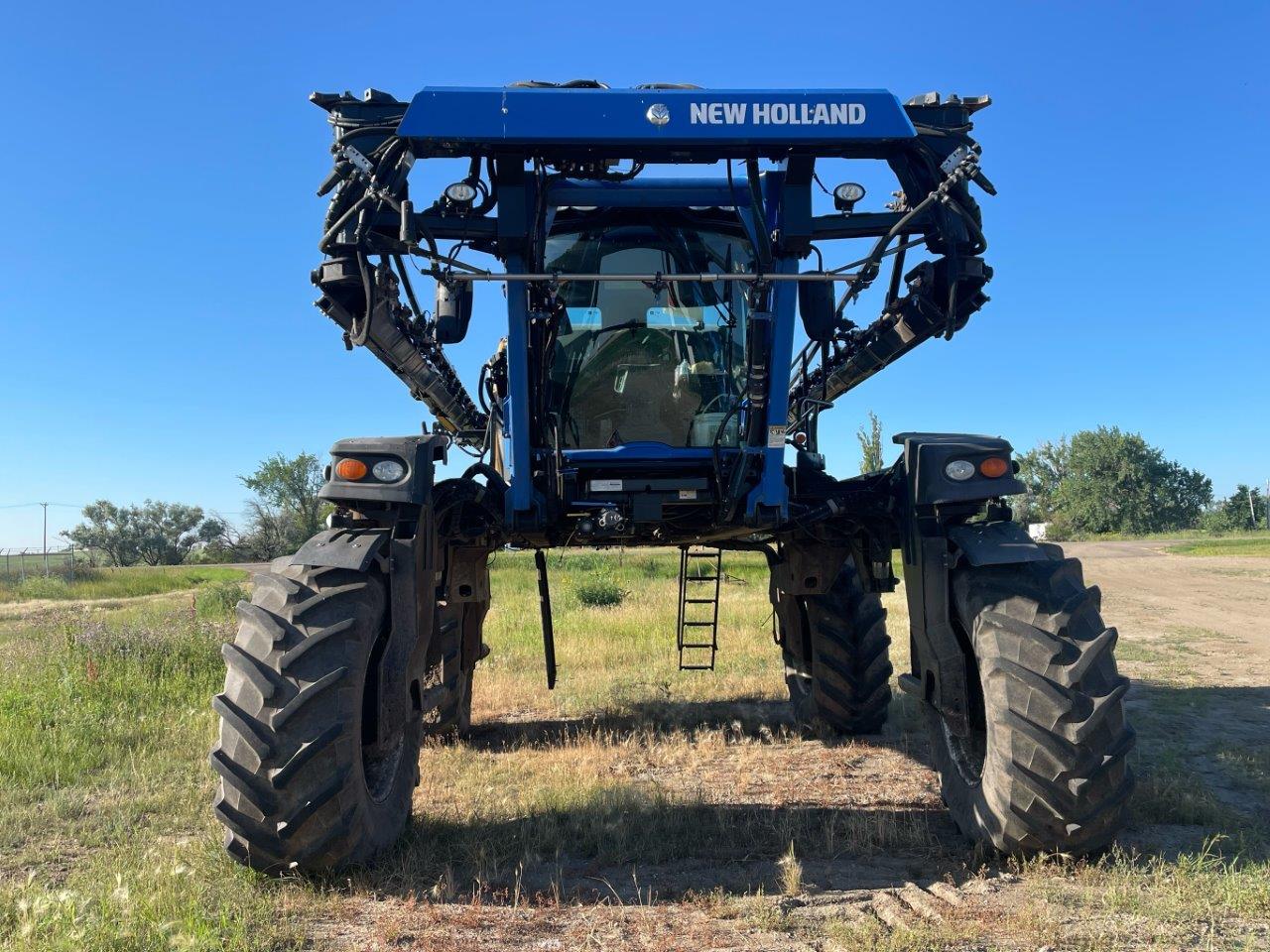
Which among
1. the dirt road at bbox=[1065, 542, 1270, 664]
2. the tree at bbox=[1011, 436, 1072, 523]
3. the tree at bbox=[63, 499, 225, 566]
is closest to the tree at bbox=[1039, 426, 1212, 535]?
the tree at bbox=[1011, 436, 1072, 523]

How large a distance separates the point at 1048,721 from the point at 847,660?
323 cm

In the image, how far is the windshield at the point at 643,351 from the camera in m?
5.11

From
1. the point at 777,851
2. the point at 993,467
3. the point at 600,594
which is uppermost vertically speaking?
the point at 993,467

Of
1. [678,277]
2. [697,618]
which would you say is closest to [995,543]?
[678,277]

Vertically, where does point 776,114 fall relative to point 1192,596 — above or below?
above

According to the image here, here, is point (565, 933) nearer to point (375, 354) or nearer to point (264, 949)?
point (264, 949)

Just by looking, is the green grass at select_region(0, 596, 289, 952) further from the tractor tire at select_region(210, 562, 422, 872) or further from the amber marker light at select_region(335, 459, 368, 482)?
the amber marker light at select_region(335, 459, 368, 482)

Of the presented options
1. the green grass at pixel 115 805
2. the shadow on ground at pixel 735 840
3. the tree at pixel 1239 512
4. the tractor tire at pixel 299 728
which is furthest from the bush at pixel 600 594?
the tree at pixel 1239 512

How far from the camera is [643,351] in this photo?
16.9 ft

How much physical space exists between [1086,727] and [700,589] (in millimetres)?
16028

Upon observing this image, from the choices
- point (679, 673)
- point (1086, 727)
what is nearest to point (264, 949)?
point (1086, 727)

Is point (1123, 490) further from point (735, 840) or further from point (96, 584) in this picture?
point (735, 840)

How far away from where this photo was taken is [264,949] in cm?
310

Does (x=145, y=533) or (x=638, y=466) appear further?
(x=145, y=533)
